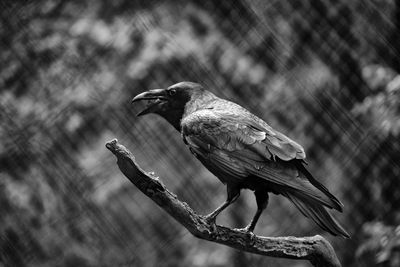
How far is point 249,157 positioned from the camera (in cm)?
95

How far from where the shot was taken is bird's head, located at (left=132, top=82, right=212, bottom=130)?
1.07 meters

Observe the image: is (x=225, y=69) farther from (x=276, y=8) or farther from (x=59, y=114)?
(x=59, y=114)

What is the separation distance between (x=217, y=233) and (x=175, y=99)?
0.84 ft

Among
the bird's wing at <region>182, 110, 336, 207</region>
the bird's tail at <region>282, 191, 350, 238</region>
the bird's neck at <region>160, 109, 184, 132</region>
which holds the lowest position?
the bird's tail at <region>282, 191, 350, 238</region>

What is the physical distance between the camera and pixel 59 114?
5.40ft

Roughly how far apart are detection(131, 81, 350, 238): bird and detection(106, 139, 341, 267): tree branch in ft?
0.08

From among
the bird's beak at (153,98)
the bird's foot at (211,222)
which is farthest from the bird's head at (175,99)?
the bird's foot at (211,222)

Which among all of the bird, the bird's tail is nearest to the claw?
the bird

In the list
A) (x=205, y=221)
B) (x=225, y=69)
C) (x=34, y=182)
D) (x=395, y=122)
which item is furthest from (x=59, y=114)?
(x=395, y=122)

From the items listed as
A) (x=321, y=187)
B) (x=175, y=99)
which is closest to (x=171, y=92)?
(x=175, y=99)

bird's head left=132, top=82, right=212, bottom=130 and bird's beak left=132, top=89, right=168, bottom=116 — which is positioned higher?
bird's beak left=132, top=89, right=168, bottom=116

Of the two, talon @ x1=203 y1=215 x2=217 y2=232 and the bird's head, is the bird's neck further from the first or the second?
talon @ x1=203 y1=215 x2=217 y2=232

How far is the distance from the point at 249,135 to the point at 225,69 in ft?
2.47

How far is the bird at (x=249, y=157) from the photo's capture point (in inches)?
36.4
